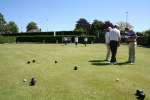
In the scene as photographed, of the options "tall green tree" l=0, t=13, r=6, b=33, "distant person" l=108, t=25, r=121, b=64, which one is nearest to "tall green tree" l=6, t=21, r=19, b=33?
"tall green tree" l=0, t=13, r=6, b=33

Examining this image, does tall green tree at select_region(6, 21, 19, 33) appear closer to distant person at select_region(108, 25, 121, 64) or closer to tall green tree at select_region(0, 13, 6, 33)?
tall green tree at select_region(0, 13, 6, 33)

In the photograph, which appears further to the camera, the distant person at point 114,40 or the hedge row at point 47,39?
the hedge row at point 47,39

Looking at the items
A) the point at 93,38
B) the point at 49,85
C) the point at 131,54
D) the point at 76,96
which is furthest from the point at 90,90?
the point at 93,38

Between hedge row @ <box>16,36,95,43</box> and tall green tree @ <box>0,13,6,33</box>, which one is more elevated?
tall green tree @ <box>0,13,6,33</box>

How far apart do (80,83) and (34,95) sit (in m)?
2.18

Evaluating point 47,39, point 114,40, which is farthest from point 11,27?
point 114,40

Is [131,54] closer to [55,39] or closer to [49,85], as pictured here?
[49,85]

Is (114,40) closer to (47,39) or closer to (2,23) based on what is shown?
(47,39)

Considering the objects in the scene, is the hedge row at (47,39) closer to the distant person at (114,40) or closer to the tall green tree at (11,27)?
the distant person at (114,40)

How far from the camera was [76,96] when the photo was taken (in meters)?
8.44

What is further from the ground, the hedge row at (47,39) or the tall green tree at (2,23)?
the tall green tree at (2,23)

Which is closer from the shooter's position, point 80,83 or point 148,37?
point 80,83


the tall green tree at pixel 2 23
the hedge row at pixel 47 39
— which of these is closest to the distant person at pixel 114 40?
the hedge row at pixel 47 39

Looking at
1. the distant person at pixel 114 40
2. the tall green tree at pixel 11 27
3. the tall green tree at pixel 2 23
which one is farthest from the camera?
the tall green tree at pixel 11 27
